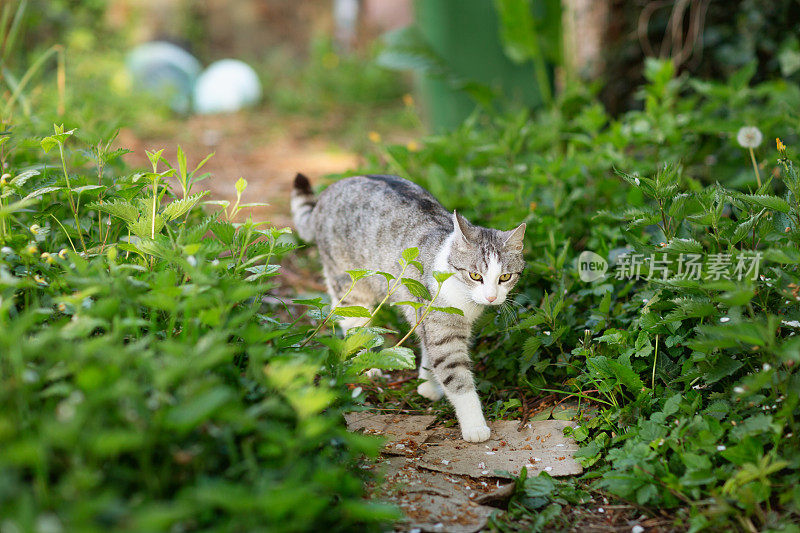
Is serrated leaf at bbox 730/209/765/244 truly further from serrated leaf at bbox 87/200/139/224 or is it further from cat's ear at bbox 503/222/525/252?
serrated leaf at bbox 87/200/139/224

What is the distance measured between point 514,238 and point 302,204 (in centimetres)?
139

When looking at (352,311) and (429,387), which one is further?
(429,387)

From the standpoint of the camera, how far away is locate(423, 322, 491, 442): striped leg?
259cm

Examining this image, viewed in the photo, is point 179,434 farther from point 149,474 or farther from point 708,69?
point 708,69

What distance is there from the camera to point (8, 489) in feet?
4.26

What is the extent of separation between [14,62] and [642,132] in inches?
200

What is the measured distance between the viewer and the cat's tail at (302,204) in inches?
142

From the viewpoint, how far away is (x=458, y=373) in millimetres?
2689

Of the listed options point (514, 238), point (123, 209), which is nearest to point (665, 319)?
point (514, 238)

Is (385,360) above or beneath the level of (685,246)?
beneath

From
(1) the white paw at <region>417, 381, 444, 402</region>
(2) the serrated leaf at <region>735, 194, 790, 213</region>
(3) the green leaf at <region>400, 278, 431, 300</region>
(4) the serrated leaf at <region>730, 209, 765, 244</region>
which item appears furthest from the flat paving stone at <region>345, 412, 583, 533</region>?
(2) the serrated leaf at <region>735, 194, 790, 213</region>

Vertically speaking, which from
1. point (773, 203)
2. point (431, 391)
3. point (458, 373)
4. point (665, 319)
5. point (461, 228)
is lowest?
point (431, 391)

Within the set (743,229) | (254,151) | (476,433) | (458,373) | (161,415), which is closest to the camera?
(161,415)

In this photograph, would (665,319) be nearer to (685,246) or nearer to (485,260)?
(685,246)
